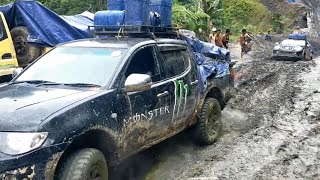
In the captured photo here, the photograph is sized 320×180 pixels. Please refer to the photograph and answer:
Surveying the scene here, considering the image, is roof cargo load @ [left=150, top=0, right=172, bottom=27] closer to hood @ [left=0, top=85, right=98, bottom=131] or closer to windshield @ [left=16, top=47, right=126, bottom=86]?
windshield @ [left=16, top=47, right=126, bottom=86]

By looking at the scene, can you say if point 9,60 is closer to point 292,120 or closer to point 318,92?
point 292,120

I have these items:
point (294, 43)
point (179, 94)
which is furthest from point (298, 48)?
point (179, 94)

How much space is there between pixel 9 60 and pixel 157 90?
426 cm

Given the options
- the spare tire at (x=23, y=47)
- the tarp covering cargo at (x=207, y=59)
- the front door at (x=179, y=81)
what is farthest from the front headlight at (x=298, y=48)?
the front door at (x=179, y=81)

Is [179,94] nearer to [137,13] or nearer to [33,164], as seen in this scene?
[137,13]

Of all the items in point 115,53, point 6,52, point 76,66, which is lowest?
point 6,52

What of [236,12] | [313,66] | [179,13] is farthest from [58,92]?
[236,12]

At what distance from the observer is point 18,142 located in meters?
3.65

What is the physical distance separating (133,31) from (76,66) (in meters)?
1.23

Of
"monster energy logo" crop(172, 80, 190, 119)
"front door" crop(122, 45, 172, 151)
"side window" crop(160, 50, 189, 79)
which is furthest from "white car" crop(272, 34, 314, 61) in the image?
"front door" crop(122, 45, 172, 151)

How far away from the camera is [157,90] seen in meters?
5.38

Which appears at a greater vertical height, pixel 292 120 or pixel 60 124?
pixel 60 124

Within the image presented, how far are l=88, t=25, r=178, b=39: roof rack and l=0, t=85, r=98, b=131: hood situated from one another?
5.50ft

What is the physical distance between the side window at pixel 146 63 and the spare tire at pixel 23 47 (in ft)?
15.6
